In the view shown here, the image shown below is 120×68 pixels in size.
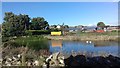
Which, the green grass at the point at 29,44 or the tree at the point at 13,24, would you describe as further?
the tree at the point at 13,24

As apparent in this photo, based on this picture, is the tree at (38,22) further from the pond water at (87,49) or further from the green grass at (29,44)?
the pond water at (87,49)

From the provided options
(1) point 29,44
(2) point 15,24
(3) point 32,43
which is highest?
(2) point 15,24

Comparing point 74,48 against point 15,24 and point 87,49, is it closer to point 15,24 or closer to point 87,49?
point 87,49

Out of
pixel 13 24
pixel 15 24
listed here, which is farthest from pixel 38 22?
pixel 15 24

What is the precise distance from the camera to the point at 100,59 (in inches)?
316

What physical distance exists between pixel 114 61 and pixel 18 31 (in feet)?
60.0

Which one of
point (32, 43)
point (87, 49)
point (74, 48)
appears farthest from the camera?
point (32, 43)

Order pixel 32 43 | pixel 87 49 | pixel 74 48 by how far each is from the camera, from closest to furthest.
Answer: pixel 87 49 < pixel 74 48 < pixel 32 43

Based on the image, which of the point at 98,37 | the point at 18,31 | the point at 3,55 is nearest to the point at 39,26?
the point at 18,31

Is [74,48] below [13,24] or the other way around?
below

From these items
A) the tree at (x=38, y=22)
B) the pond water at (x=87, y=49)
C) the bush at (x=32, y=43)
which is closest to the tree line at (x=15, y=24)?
the tree at (x=38, y=22)

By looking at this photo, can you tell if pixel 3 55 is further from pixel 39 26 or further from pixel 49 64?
pixel 39 26

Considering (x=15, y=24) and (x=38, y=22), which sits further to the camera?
(x=38, y=22)

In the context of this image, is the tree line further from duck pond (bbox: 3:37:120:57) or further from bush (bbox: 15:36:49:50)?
duck pond (bbox: 3:37:120:57)
